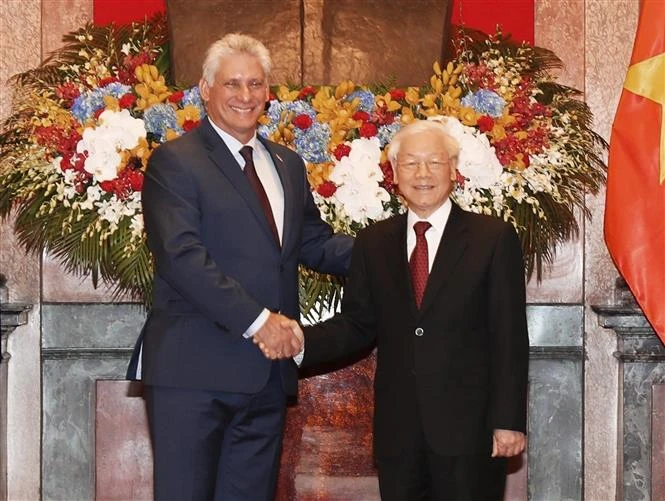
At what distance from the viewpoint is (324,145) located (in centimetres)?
394

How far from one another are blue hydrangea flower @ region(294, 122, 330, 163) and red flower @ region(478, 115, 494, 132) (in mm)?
492

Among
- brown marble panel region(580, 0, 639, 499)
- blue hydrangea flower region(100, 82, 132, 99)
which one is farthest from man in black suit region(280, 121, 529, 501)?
brown marble panel region(580, 0, 639, 499)

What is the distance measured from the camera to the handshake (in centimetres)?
320

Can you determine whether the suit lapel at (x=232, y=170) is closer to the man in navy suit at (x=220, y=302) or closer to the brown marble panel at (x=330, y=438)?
the man in navy suit at (x=220, y=302)

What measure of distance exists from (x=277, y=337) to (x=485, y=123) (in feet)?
3.87

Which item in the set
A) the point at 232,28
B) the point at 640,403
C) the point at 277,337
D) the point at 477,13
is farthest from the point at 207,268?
the point at 477,13

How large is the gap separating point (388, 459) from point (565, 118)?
156 cm

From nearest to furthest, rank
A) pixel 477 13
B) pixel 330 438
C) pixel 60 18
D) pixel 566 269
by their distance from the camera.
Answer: pixel 330 438, pixel 566 269, pixel 60 18, pixel 477 13

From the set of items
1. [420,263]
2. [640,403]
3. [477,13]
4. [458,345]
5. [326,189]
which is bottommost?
[640,403]

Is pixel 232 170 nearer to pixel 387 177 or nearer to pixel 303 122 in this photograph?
pixel 303 122

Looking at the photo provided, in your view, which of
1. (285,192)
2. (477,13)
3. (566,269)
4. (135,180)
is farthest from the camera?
(477,13)

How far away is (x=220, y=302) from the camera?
315 centimetres

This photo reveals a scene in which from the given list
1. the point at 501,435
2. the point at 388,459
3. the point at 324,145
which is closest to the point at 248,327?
the point at 388,459

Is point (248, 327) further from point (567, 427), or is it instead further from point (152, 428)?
point (567, 427)
